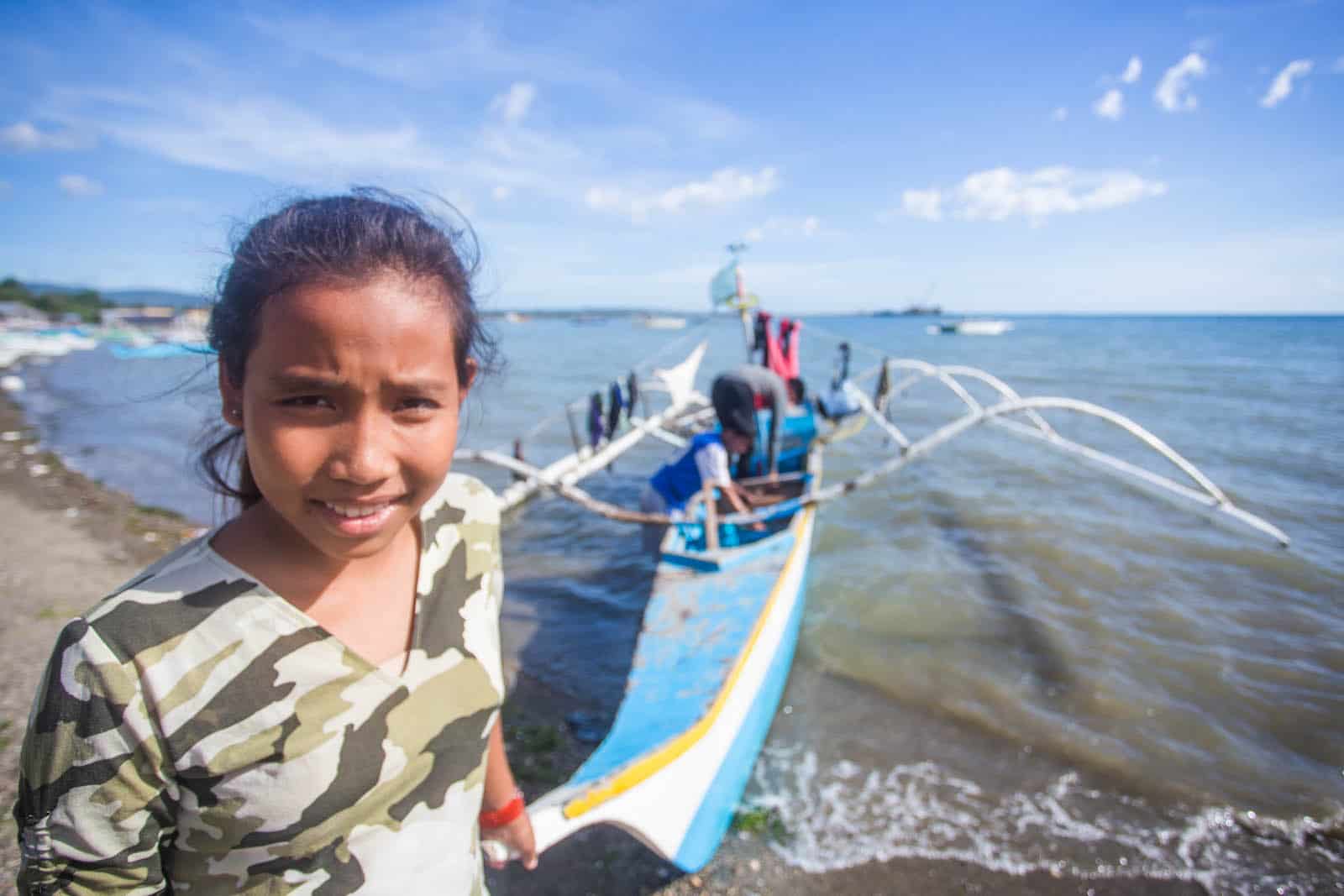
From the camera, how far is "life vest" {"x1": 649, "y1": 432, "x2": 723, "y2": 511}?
6.24 m

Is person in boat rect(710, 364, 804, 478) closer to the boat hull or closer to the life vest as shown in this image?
the life vest

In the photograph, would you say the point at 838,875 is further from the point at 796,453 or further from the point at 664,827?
the point at 796,453

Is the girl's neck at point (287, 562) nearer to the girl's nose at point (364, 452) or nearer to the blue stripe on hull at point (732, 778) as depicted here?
the girl's nose at point (364, 452)

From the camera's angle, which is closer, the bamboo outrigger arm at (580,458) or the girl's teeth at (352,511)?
the girl's teeth at (352,511)

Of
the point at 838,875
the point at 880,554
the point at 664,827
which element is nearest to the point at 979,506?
the point at 880,554

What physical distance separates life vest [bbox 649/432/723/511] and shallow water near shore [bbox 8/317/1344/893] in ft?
4.82

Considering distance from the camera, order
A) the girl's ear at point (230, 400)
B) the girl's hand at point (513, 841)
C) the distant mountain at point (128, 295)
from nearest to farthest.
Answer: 1. the girl's ear at point (230, 400)
2. the girl's hand at point (513, 841)
3. the distant mountain at point (128, 295)

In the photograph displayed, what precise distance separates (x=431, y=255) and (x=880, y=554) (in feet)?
27.1

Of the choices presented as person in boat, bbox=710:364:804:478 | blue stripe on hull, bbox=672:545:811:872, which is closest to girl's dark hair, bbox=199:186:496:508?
blue stripe on hull, bbox=672:545:811:872

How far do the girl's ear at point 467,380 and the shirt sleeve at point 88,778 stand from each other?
0.69m

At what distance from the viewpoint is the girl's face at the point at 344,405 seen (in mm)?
1020

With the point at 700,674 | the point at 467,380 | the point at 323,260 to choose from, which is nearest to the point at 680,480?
the point at 700,674

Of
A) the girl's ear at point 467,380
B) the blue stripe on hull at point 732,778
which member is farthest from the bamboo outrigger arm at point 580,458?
the girl's ear at point 467,380

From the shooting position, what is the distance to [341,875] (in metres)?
1.16
